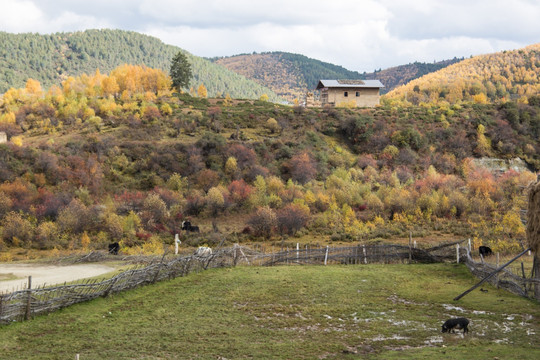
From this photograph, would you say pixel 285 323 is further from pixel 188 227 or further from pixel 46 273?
pixel 188 227

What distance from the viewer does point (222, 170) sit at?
45.9 meters

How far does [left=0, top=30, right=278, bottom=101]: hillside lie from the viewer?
12081 cm

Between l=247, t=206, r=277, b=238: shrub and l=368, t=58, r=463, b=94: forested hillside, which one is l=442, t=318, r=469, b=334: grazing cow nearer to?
l=247, t=206, r=277, b=238: shrub

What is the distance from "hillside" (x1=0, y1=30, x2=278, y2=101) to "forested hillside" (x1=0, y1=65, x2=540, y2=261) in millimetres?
60224

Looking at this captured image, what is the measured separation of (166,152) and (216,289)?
32.6 meters

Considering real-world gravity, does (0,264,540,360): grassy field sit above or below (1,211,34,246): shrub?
above

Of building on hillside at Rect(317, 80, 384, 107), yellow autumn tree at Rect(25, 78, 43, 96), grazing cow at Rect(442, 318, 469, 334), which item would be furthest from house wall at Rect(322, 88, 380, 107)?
grazing cow at Rect(442, 318, 469, 334)

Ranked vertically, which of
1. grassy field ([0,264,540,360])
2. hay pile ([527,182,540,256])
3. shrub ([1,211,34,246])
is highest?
hay pile ([527,182,540,256])

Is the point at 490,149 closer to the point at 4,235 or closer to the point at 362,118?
the point at 362,118

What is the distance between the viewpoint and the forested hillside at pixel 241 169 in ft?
107

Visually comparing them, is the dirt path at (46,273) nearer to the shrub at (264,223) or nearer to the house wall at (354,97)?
the shrub at (264,223)

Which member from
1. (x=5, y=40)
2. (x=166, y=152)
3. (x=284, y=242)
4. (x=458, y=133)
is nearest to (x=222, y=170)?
(x=166, y=152)

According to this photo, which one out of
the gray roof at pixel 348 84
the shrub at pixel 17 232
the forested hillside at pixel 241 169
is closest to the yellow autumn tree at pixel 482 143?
the forested hillside at pixel 241 169

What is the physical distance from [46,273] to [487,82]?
90.7m
